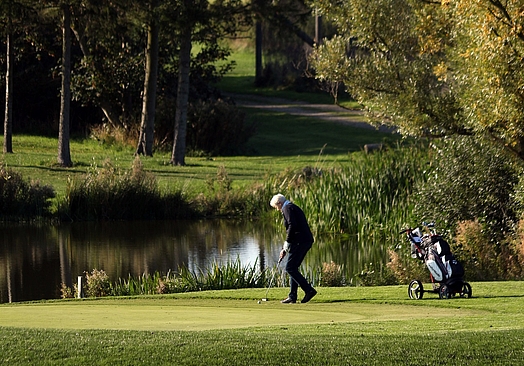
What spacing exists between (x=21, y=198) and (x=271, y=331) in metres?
21.9

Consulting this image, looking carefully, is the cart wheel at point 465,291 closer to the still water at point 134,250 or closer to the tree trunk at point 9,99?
the still water at point 134,250

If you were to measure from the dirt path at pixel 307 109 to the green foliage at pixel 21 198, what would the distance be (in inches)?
1112

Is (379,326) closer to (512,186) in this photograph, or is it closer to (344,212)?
(512,186)

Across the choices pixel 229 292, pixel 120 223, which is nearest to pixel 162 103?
pixel 120 223

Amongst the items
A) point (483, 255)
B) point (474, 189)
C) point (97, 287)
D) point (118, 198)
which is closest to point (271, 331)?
point (97, 287)

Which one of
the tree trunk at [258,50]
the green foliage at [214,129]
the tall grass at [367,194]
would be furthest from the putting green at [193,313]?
the tree trunk at [258,50]

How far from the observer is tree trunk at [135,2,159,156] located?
4188 cm

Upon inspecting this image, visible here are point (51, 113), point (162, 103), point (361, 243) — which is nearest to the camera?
point (361, 243)

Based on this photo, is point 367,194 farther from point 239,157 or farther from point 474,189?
point 239,157

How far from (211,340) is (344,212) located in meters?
20.0

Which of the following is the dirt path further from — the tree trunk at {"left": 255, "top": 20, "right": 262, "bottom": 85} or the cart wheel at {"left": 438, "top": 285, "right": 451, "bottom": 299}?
the cart wheel at {"left": 438, "top": 285, "right": 451, "bottom": 299}

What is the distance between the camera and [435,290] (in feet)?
55.6

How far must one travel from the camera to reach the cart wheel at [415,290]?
16.4 meters

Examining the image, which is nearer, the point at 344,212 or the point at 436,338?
the point at 436,338
